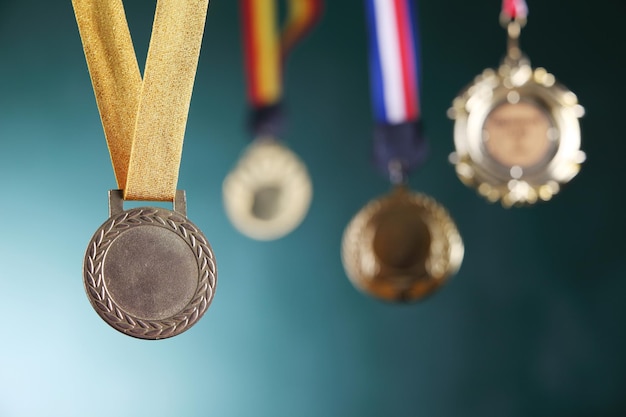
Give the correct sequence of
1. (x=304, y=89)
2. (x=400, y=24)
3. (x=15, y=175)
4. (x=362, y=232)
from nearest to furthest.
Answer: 1. (x=362, y=232)
2. (x=400, y=24)
3. (x=15, y=175)
4. (x=304, y=89)

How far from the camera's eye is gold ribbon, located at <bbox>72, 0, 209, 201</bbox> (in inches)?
33.1

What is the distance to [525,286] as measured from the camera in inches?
147

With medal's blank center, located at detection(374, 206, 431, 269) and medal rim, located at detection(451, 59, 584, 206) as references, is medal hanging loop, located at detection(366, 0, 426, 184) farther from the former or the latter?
medal rim, located at detection(451, 59, 584, 206)

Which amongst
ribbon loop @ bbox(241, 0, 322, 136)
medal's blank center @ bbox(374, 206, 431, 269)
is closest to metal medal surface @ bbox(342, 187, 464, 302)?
medal's blank center @ bbox(374, 206, 431, 269)

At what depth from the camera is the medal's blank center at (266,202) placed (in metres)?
3.08

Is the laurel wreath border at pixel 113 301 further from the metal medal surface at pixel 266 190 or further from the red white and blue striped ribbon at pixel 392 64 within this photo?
the metal medal surface at pixel 266 190

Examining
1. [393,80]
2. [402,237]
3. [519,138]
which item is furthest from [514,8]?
[402,237]

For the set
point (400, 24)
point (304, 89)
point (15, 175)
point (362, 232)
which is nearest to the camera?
point (362, 232)

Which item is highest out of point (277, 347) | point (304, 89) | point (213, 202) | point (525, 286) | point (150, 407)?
point (304, 89)

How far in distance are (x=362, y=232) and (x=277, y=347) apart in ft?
4.03

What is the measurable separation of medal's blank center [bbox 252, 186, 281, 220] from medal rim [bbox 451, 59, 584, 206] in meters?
0.98

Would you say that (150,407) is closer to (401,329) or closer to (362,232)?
(401,329)

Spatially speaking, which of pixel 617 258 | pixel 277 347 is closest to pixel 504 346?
pixel 617 258

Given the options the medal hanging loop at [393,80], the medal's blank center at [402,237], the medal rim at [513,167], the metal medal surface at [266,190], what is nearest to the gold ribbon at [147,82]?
the medal rim at [513,167]
